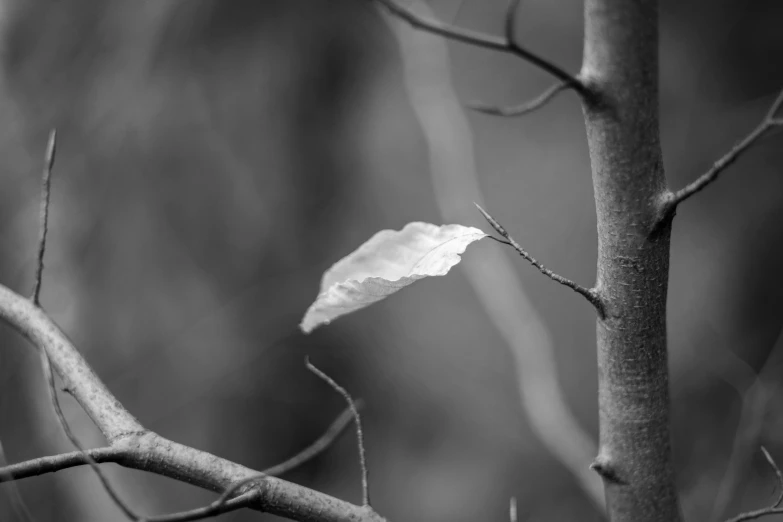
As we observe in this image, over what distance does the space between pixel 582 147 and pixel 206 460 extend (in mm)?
1124

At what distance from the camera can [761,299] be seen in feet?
4.13

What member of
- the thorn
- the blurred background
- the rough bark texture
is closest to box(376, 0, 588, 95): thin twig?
the rough bark texture

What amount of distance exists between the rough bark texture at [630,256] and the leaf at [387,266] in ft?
0.32

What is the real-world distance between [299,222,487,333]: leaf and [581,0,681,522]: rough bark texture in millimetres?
98

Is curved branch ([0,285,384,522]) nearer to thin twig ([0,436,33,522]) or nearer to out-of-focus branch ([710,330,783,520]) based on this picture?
thin twig ([0,436,33,522])

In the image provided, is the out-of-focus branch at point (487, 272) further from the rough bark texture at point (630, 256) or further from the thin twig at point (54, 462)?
the thin twig at point (54, 462)

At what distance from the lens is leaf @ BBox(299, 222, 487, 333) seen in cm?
45

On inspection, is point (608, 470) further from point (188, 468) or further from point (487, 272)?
point (487, 272)

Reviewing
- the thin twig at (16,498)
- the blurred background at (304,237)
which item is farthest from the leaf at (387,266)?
the blurred background at (304,237)

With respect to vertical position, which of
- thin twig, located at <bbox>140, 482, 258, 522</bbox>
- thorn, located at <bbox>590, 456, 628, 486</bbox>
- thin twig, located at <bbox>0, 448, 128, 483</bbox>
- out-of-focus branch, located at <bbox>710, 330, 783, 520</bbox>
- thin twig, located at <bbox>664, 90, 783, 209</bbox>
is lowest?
out-of-focus branch, located at <bbox>710, 330, 783, 520</bbox>

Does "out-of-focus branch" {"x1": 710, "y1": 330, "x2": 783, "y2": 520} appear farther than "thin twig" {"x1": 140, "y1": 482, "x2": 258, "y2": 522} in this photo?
Yes

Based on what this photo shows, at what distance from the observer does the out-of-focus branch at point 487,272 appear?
130cm

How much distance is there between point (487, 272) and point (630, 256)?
3.42ft

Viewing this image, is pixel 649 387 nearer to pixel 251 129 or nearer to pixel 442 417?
pixel 442 417
